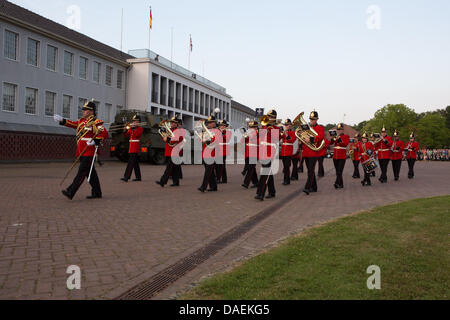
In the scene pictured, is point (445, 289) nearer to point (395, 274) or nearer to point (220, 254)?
point (395, 274)

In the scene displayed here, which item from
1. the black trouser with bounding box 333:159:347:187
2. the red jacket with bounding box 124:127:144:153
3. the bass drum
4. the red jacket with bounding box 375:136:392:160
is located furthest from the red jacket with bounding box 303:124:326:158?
the red jacket with bounding box 375:136:392:160

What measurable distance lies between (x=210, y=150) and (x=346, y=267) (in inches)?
289

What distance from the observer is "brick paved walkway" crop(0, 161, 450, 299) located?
12.7 feet

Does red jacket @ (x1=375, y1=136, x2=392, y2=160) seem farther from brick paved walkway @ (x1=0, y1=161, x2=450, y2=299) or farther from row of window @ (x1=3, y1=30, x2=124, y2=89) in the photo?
row of window @ (x1=3, y1=30, x2=124, y2=89)

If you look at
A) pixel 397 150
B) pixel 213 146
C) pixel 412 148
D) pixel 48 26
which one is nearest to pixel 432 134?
pixel 412 148

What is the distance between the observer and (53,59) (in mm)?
29984

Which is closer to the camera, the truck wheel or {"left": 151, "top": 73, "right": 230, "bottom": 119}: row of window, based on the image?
the truck wheel

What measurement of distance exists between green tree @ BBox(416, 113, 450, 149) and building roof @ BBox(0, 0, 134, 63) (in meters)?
74.7

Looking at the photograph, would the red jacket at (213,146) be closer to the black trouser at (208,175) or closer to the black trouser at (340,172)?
the black trouser at (208,175)

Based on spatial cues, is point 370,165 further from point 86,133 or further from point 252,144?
point 86,133

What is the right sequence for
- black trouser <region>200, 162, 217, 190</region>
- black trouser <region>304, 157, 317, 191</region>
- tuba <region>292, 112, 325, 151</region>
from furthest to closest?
1. black trouser <region>200, 162, 217, 190</region>
2. black trouser <region>304, 157, 317, 191</region>
3. tuba <region>292, 112, 325, 151</region>

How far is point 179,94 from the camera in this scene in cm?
5409

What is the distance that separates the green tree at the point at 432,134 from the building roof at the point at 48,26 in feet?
245

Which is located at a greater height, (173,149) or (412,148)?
(412,148)
